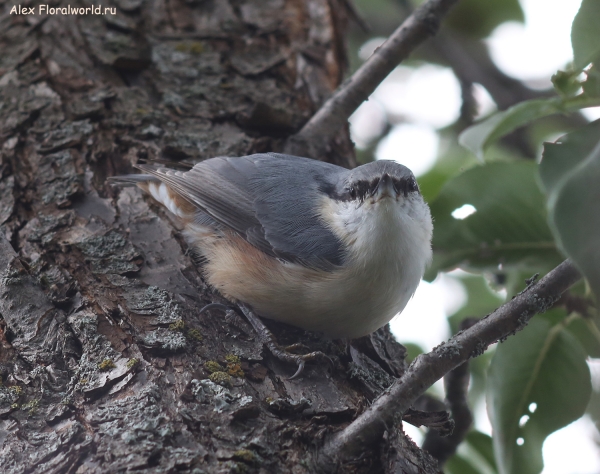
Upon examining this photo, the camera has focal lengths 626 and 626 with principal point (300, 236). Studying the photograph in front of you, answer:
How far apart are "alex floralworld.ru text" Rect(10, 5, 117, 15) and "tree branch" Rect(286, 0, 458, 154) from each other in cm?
122

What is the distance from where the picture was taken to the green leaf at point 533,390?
194cm

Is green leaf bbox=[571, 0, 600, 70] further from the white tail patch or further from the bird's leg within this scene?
the white tail patch

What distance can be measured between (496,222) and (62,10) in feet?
7.82

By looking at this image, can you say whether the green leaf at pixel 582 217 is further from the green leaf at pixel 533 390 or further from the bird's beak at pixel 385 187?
the bird's beak at pixel 385 187

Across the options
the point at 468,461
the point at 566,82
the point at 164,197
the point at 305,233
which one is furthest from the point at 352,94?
the point at 468,461

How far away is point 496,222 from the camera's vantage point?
2.27 m

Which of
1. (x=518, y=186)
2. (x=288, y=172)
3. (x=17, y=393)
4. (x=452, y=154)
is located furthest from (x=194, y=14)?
(x=17, y=393)

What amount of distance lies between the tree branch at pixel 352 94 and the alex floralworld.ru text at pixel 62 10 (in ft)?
4.00

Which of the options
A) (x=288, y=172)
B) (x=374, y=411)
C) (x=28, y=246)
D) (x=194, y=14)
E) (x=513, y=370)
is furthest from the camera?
(x=194, y=14)

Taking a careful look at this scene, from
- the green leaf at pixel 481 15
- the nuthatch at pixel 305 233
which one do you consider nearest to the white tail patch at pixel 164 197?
the nuthatch at pixel 305 233

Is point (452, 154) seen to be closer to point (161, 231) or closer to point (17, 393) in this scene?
point (161, 231)

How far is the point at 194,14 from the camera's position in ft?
11.0

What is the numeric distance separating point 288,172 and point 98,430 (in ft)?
4.34

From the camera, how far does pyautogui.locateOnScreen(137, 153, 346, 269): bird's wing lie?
2.46 metres
